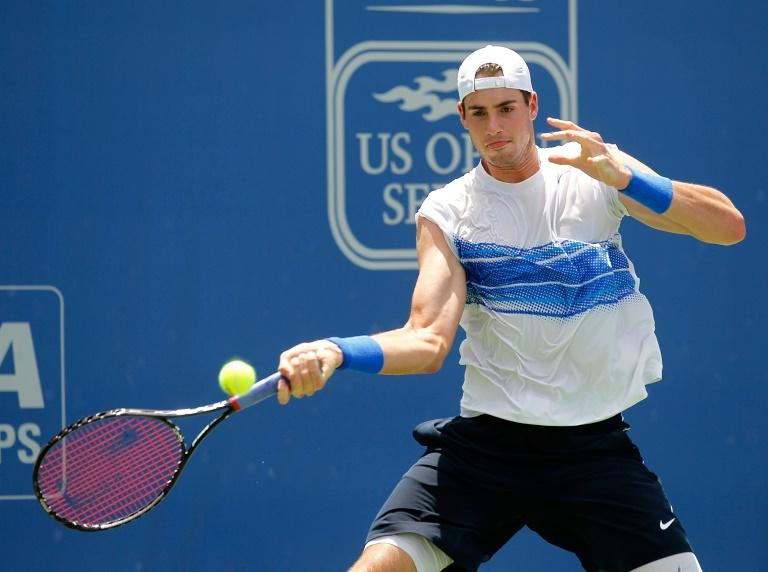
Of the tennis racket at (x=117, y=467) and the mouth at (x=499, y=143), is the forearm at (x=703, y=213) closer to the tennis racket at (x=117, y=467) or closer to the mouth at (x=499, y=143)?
the mouth at (x=499, y=143)

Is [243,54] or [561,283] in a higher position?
[243,54]

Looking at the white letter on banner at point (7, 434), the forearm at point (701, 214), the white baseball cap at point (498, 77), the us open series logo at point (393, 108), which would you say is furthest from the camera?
the us open series logo at point (393, 108)

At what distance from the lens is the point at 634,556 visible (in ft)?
11.3

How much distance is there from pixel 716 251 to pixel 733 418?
58 centimetres

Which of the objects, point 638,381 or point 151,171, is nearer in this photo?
point 638,381

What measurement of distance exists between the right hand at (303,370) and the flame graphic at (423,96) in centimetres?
167

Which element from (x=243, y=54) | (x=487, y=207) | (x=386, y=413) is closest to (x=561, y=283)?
(x=487, y=207)

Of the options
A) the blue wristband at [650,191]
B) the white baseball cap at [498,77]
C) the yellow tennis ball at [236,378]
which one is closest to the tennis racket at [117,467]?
the yellow tennis ball at [236,378]

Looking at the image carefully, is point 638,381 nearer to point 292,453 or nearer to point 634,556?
point 634,556

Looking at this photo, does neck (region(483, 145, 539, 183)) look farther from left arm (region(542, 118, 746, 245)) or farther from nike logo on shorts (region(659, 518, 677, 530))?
nike logo on shorts (region(659, 518, 677, 530))

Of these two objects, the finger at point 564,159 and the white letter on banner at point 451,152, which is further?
the white letter on banner at point 451,152

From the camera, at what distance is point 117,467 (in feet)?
12.0

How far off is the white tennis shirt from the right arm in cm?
6

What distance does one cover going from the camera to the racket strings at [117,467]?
11.8 ft
